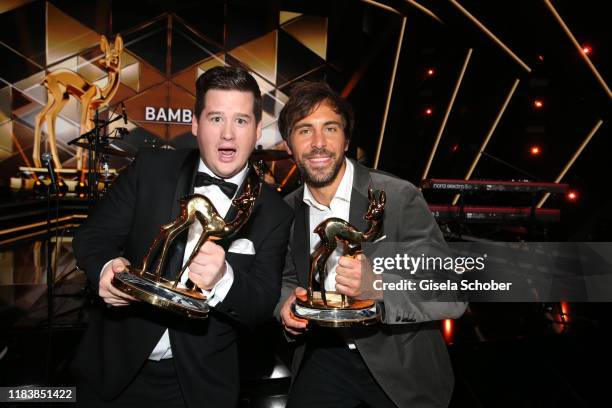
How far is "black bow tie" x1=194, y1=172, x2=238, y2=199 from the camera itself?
1.49m

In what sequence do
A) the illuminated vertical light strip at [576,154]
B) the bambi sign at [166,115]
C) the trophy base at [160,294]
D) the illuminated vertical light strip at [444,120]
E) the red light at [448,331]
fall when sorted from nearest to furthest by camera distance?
the trophy base at [160,294]
the red light at [448,331]
the illuminated vertical light strip at [576,154]
the illuminated vertical light strip at [444,120]
the bambi sign at [166,115]

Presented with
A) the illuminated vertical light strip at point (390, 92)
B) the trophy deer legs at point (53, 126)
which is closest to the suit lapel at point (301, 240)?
the illuminated vertical light strip at point (390, 92)

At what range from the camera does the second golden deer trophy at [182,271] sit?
1.04 meters

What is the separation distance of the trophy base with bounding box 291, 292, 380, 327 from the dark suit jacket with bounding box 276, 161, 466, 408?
0.25 m

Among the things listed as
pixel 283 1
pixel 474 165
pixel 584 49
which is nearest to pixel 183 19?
pixel 283 1

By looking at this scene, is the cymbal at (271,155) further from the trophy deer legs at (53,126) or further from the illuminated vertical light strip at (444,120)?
the trophy deer legs at (53,126)

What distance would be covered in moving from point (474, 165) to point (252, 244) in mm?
7392

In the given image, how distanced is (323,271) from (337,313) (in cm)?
15

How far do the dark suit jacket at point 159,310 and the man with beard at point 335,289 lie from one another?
171 millimetres

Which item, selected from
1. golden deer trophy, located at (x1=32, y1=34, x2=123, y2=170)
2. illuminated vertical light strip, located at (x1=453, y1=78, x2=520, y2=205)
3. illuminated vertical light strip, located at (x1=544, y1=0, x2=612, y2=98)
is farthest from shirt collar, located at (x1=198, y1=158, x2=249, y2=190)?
golden deer trophy, located at (x1=32, y1=34, x2=123, y2=170)

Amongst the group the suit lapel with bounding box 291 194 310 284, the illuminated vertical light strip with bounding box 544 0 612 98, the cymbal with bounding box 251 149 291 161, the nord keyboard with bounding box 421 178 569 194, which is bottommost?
the suit lapel with bounding box 291 194 310 284

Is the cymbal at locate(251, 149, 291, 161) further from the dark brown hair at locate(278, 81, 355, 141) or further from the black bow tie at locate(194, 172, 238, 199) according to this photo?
the black bow tie at locate(194, 172, 238, 199)

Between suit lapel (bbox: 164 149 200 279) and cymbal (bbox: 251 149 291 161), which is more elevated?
cymbal (bbox: 251 149 291 161)

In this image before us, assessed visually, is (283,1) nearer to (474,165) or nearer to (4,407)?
(474,165)
